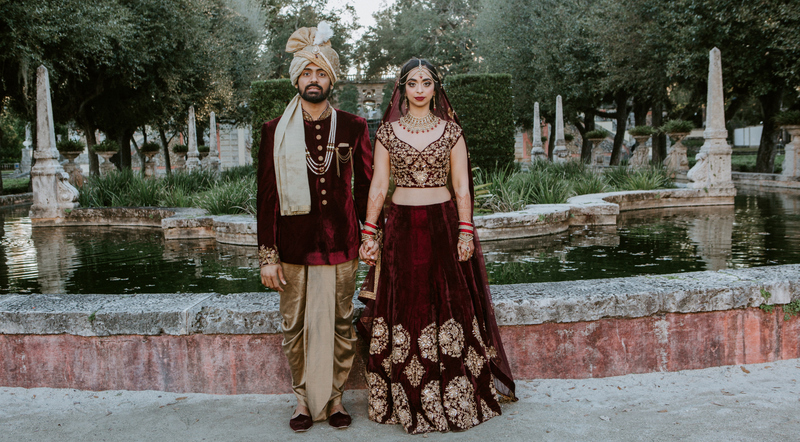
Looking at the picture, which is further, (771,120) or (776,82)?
(771,120)

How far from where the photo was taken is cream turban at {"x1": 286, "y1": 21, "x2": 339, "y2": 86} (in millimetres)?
2709

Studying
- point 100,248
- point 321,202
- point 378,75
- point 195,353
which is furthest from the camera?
point 378,75

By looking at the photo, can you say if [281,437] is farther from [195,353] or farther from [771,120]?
[771,120]

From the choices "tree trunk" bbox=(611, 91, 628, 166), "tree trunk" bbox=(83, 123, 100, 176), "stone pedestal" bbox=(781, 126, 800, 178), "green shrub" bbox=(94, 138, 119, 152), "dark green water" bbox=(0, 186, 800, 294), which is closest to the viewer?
"dark green water" bbox=(0, 186, 800, 294)

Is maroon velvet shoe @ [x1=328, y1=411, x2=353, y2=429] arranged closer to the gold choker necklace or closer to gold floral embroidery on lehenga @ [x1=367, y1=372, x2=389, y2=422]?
gold floral embroidery on lehenga @ [x1=367, y1=372, x2=389, y2=422]

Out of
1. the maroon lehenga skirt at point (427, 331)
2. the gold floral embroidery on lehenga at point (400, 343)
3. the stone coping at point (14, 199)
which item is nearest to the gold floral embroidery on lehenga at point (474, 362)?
the maroon lehenga skirt at point (427, 331)

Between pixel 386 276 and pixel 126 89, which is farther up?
pixel 126 89

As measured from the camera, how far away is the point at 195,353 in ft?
10.1

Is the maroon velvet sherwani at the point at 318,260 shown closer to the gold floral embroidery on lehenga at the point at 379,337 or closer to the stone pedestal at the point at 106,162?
the gold floral embroidery on lehenga at the point at 379,337

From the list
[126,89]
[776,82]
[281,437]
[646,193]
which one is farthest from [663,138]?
[281,437]

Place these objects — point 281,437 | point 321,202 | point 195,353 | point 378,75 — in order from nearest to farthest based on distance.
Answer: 1. point 281,437
2. point 321,202
3. point 195,353
4. point 378,75

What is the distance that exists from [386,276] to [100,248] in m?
5.76

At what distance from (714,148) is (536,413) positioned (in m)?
10.4

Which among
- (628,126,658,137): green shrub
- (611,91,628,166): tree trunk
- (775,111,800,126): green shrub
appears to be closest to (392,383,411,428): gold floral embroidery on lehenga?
(775,111,800,126): green shrub
